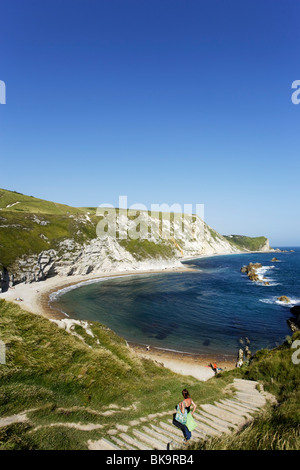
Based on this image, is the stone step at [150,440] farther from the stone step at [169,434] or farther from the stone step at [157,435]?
the stone step at [169,434]

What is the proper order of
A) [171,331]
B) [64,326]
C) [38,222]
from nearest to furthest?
[64,326], [171,331], [38,222]

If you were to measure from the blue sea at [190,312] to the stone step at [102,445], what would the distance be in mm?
27781

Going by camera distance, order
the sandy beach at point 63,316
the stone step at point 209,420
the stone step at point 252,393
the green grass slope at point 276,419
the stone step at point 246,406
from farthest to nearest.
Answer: the sandy beach at point 63,316 → the stone step at point 252,393 → the stone step at point 246,406 → the stone step at point 209,420 → the green grass slope at point 276,419

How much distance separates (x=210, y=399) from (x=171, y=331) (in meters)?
28.3

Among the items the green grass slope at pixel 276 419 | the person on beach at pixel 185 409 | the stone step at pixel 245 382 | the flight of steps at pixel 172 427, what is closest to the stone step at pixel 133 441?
the flight of steps at pixel 172 427

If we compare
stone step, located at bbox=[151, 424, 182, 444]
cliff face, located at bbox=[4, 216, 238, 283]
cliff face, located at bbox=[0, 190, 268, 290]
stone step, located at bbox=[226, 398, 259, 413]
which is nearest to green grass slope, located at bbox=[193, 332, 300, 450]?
stone step, located at bbox=[226, 398, 259, 413]

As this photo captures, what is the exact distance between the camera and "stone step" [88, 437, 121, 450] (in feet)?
27.5

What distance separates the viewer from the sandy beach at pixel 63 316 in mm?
29219

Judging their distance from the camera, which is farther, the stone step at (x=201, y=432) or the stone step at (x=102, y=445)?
the stone step at (x=201, y=432)

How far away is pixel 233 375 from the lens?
1981 centimetres

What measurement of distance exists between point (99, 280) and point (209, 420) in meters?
77.2

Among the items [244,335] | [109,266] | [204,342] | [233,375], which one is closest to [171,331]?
[204,342]

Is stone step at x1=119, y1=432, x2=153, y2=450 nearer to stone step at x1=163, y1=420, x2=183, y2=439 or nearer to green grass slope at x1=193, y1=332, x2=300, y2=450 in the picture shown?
stone step at x1=163, y1=420, x2=183, y2=439
